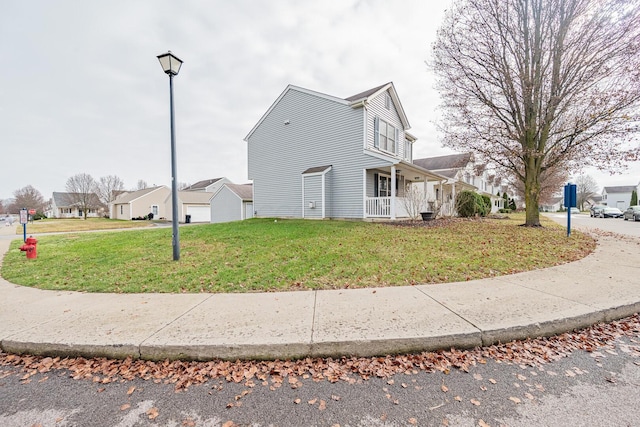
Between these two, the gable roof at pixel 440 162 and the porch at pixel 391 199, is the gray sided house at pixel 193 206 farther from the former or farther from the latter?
the gable roof at pixel 440 162

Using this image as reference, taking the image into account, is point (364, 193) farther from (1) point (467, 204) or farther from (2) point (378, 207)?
(1) point (467, 204)

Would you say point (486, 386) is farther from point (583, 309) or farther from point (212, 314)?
point (212, 314)

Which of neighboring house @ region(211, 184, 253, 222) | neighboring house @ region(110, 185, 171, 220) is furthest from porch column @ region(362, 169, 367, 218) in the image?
neighboring house @ region(110, 185, 171, 220)

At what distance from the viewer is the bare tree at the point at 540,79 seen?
32.7ft

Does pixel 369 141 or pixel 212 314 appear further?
pixel 369 141

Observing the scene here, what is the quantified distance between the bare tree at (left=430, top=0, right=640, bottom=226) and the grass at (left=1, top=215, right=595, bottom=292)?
16.9ft

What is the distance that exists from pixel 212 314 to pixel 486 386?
3.07 meters

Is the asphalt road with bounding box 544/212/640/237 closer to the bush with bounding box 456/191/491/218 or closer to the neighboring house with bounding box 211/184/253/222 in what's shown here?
the bush with bounding box 456/191/491/218

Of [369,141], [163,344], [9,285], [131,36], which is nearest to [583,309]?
[163,344]

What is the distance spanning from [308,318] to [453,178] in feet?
68.0

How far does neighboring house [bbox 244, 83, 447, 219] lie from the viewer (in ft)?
42.5

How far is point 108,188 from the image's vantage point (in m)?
53.3

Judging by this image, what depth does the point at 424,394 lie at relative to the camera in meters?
2.12

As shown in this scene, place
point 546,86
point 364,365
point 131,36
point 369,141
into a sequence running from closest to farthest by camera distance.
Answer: point 364,365
point 131,36
point 546,86
point 369,141
